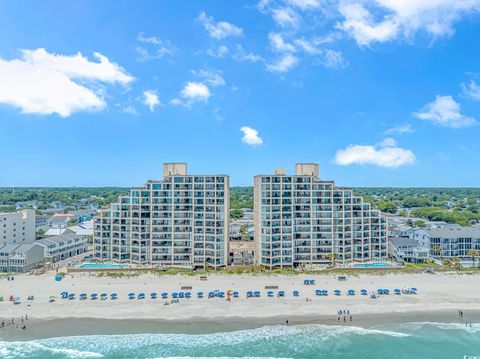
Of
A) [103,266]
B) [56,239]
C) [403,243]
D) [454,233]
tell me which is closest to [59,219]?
[56,239]

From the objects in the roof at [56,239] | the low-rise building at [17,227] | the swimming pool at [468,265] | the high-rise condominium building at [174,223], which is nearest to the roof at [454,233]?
the swimming pool at [468,265]

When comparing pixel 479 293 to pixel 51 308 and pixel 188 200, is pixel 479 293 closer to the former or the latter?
pixel 188 200

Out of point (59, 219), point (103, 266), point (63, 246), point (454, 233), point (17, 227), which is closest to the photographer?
point (103, 266)

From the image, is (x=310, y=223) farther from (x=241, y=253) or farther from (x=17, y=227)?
(x=17, y=227)

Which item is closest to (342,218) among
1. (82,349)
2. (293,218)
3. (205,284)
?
(293,218)

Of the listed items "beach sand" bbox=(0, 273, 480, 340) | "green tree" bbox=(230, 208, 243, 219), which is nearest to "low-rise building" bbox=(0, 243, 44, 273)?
"beach sand" bbox=(0, 273, 480, 340)

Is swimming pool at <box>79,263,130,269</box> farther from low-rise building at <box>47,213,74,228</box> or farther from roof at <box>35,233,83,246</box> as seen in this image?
low-rise building at <box>47,213,74,228</box>

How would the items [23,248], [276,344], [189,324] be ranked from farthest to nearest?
[23,248]
[189,324]
[276,344]
